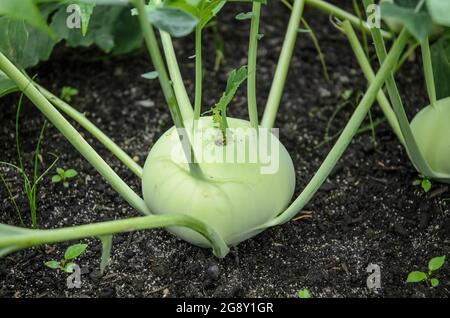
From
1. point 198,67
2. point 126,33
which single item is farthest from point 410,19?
point 126,33

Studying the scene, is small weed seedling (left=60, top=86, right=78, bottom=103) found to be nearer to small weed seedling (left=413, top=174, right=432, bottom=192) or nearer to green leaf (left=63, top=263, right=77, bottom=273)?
green leaf (left=63, top=263, right=77, bottom=273)

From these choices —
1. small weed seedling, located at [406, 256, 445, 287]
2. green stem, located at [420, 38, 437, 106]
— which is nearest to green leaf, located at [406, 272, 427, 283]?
small weed seedling, located at [406, 256, 445, 287]

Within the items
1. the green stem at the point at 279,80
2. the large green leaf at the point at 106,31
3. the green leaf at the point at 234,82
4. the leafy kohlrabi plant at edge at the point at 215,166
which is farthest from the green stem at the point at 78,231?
the large green leaf at the point at 106,31

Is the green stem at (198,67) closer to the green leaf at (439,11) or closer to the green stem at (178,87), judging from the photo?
the green stem at (178,87)

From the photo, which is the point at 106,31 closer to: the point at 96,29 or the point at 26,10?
the point at 96,29

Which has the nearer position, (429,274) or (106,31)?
(429,274)

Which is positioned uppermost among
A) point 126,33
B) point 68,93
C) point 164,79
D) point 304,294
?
point 126,33
